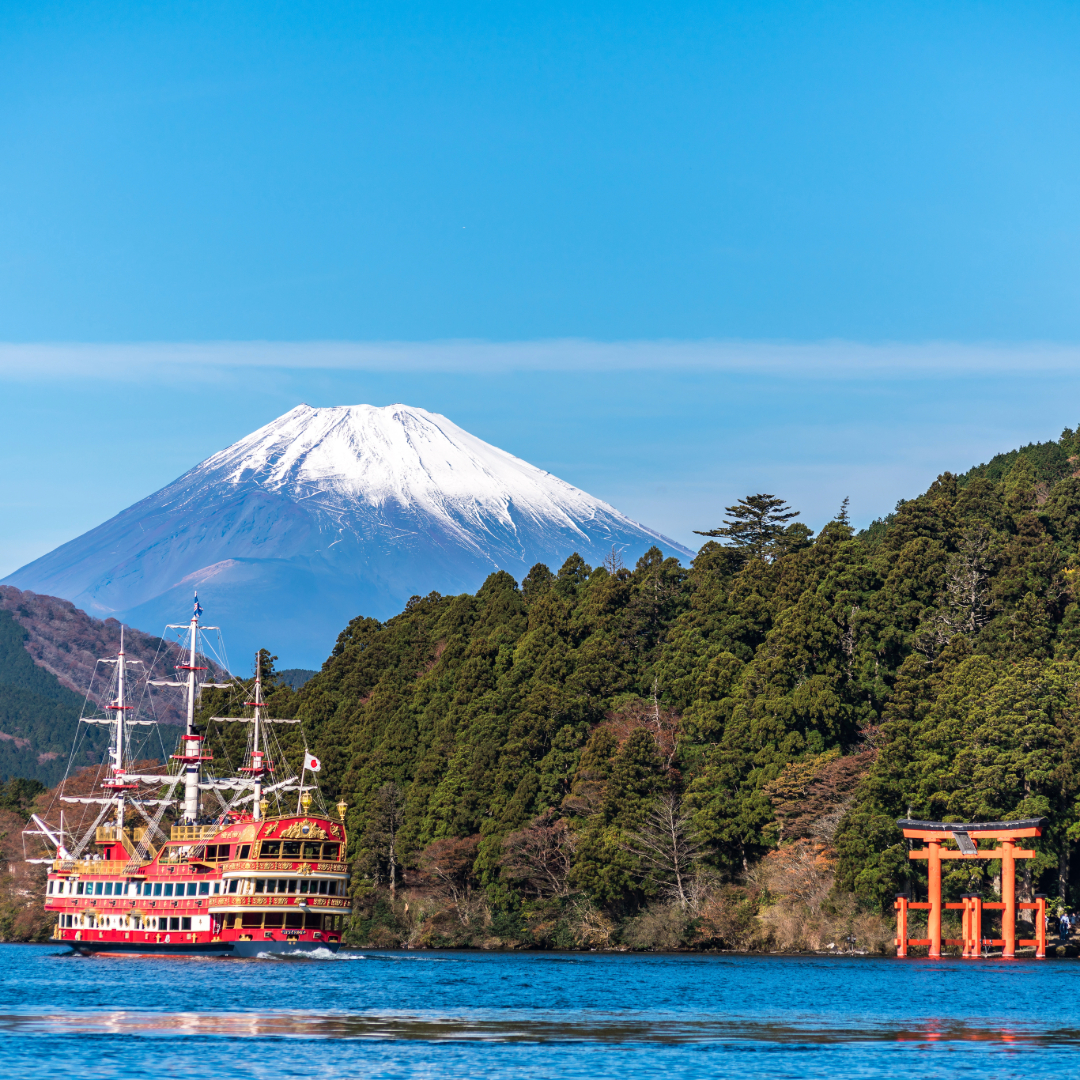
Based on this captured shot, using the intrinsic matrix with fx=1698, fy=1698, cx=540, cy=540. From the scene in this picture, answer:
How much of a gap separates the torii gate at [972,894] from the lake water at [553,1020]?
194 centimetres

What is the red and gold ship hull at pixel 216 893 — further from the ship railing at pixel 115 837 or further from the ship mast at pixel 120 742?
the ship mast at pixel 120 742

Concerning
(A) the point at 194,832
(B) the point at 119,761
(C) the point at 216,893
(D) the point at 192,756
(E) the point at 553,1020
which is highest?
(D) the point at 192,756

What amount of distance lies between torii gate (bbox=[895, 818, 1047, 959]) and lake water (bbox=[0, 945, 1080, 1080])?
6.37 ft

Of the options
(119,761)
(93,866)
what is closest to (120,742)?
(119,761)

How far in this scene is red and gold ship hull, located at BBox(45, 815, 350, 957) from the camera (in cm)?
7844

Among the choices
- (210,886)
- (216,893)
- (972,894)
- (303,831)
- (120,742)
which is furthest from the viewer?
(120,742)

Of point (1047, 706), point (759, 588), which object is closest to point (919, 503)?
point (759, 588)

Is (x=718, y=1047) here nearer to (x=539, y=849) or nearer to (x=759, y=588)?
(x=539, y=849)

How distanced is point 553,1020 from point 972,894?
30.7 metres

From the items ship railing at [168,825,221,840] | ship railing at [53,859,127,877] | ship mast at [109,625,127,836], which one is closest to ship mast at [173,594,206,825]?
ship mast at [109,625,127,836]

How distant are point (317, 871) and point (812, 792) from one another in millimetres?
23572

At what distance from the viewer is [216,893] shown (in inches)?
3169

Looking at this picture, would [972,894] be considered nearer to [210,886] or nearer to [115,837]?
[210,886]

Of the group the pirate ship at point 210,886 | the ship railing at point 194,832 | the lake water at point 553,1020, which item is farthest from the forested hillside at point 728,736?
the ship railing at point 194,832
